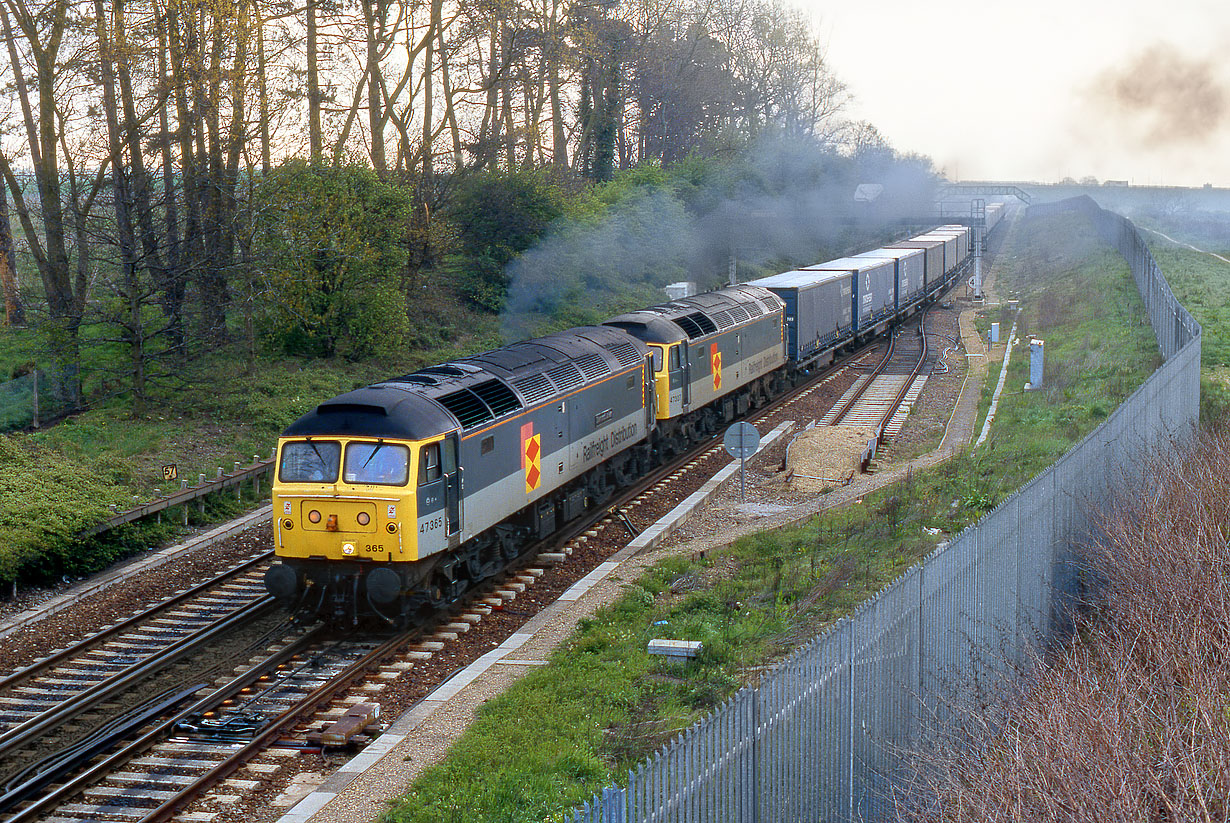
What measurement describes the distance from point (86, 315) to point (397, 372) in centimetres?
867

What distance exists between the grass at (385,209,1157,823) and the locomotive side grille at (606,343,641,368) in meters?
4.45

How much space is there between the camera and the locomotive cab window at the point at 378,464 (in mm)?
13805

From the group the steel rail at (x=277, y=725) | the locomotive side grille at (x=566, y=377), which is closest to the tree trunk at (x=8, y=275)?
the locomotive side grille at (x=566, y=377)

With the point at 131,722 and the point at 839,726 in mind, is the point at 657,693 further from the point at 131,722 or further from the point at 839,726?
the point at 131,722

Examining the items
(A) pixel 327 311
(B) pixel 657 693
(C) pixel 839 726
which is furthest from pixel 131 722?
(A) pixel 327 311

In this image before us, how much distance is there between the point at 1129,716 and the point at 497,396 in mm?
10338

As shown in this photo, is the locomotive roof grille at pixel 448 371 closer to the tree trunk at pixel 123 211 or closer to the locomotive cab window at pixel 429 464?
the locomotive cab window at pixel 429 464

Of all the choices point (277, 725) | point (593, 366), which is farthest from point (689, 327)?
point (277, 725)

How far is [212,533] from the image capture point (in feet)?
63.4

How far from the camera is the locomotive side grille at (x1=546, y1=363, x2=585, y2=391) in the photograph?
17.9m

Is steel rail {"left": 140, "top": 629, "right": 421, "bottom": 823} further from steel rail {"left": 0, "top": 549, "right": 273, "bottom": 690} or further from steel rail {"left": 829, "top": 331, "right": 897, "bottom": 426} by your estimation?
steel rail {"left": 829, "top": 331, "right": 897, "bottom": 426}

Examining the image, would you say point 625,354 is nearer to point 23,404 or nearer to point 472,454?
point 472,454

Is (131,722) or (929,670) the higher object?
(929,670)

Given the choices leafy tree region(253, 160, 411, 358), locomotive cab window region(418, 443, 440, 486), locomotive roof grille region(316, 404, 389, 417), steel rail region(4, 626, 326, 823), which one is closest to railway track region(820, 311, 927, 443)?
leafy tree region(253, 160, 411, 358)
